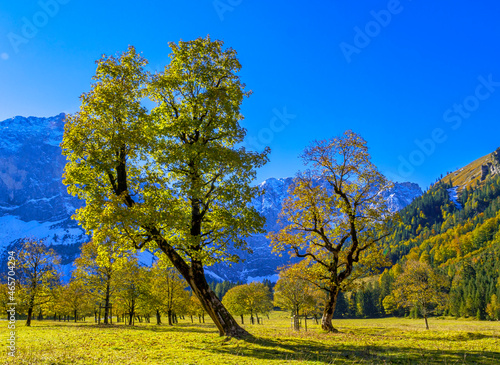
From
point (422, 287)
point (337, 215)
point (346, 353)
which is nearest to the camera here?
point (346, 353)

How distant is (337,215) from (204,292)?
39.9 ft

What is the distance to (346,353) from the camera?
13781 mm

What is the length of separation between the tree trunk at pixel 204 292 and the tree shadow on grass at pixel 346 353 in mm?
1801

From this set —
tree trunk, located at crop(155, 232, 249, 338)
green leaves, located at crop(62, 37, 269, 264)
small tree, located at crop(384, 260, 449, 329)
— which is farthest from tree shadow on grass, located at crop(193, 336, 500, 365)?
small tree, located at crop(384, 260, 449, 329)

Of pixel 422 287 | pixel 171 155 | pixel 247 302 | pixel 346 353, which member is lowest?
pixel 247 302

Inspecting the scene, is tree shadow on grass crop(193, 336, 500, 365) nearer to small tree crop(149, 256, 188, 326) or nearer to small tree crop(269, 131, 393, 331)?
small tree crop(269, 131, 393, 331)

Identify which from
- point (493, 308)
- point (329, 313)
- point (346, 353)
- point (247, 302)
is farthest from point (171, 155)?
point (493, 308)

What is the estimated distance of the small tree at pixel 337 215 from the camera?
24.3 m

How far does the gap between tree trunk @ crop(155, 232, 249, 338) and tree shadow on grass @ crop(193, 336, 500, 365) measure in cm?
180

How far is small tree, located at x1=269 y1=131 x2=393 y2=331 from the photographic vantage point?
24.3 meters

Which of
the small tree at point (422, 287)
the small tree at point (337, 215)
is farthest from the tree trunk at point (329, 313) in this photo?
the small tree at point (422, 287)

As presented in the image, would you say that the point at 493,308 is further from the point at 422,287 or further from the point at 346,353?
the point at 346,353

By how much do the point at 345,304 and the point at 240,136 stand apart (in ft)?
531

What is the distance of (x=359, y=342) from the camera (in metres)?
17.7
